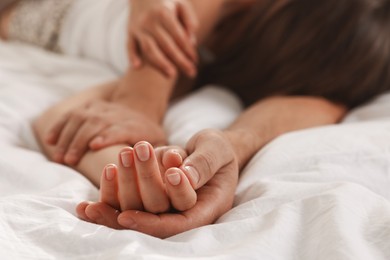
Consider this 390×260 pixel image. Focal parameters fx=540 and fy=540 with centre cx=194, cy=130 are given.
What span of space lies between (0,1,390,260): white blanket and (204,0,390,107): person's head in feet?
0.82

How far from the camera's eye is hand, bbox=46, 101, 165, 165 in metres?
0.75

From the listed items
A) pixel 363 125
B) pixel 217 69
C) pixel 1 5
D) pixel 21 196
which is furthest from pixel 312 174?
pixel 1 5

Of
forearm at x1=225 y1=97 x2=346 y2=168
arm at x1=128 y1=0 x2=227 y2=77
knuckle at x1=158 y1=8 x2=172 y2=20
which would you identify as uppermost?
knuckle at x1=158 y1=8 x2=172 y2=20

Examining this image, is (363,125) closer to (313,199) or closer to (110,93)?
(313,199)

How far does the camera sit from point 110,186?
54 cm

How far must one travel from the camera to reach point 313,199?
0.55 m

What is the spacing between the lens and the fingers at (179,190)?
0.51m

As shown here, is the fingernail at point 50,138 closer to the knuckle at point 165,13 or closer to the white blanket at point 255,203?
the white blanket at point 255,203

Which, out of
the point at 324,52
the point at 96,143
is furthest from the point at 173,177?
the point at 324,52

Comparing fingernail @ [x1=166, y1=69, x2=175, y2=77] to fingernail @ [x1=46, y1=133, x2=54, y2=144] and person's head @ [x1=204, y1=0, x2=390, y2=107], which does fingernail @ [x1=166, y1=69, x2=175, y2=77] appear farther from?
fingernail @ [x1=46, y1=133, x2=54, y2=144]

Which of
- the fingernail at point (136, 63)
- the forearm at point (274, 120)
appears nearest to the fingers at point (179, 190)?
the forearm at point (274, 120)

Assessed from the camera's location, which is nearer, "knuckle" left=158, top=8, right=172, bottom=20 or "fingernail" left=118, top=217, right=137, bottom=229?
"fingernail" left=118, top=217, right=137, bottom=229

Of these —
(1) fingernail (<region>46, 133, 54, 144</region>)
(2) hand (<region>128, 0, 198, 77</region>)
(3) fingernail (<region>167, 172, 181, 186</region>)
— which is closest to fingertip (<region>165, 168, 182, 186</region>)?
(3) fingernail (<region>167, 172, 181, 186</region>)

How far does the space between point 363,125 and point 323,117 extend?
0.56ft
